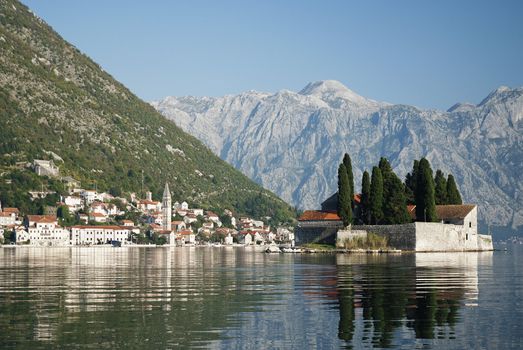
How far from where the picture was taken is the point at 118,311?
34.3 m

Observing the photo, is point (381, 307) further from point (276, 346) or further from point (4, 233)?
point (4, 233)

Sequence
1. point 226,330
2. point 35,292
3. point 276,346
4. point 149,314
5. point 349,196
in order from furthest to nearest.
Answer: point 349,196, point 35,292, point 149,314, point 226,330, point 276,346

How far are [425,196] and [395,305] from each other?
75199mm

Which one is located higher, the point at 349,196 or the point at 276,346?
the point at 349,196

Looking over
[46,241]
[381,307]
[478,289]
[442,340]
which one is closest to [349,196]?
[478,289]

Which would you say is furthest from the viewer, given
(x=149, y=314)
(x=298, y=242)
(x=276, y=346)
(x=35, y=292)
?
(x=298, y=242)

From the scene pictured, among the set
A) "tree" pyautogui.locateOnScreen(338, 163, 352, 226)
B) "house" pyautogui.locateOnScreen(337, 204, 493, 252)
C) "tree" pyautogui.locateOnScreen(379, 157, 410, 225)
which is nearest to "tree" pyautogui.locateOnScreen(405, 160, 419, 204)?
"house" pyautogui.locateOnScreen(337, 204, 493, 252)

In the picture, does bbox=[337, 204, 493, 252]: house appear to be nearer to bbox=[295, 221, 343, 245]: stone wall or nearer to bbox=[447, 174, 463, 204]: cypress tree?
bbox=[295, 221, 343, 245]: stone wall

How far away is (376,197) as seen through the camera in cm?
10831

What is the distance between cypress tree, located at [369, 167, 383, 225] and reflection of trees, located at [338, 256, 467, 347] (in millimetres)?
51668

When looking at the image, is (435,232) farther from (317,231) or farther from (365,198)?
(317,231)

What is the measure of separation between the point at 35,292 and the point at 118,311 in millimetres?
9989

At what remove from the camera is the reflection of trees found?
28.9 meters

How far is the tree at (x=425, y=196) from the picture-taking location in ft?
360
